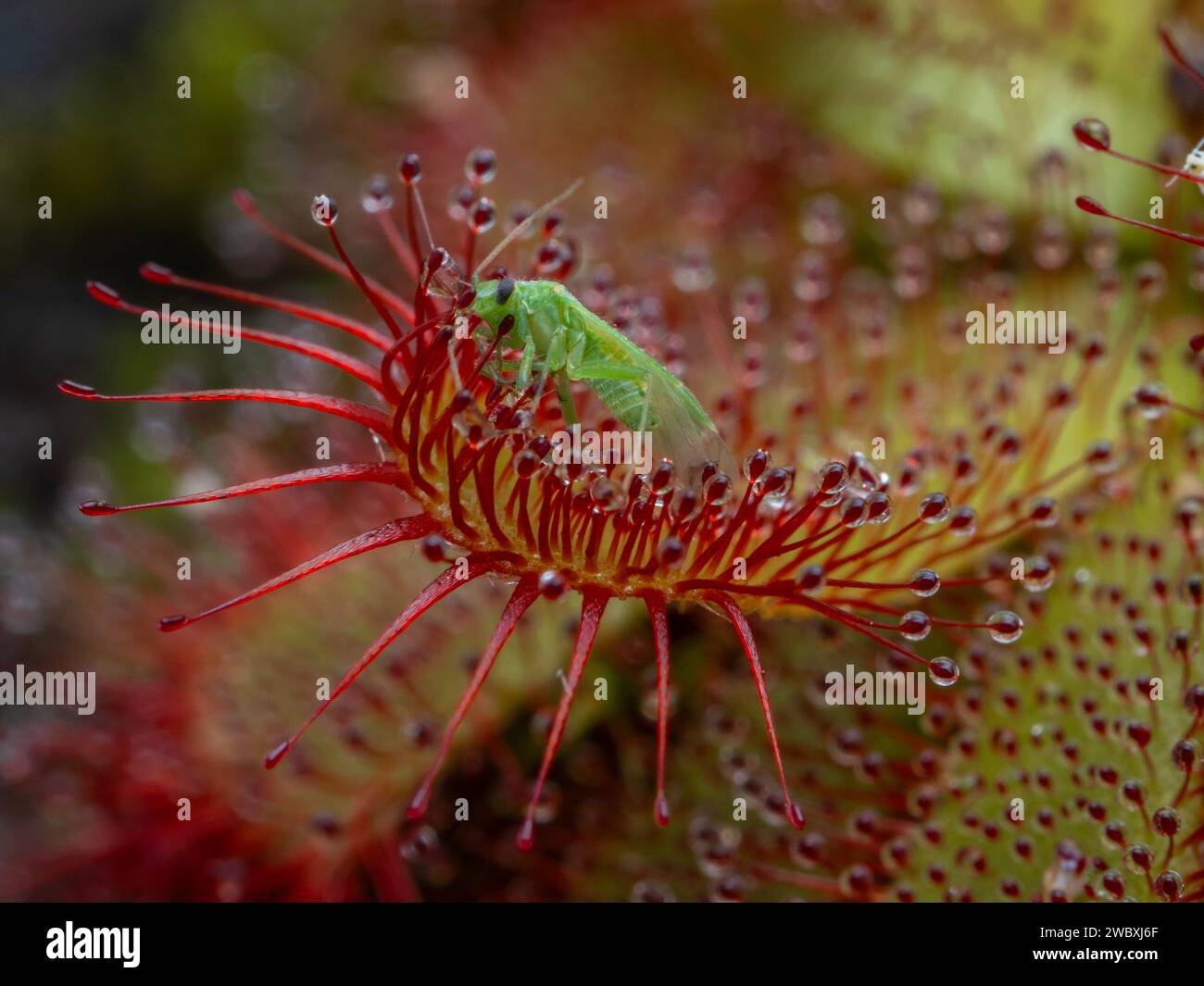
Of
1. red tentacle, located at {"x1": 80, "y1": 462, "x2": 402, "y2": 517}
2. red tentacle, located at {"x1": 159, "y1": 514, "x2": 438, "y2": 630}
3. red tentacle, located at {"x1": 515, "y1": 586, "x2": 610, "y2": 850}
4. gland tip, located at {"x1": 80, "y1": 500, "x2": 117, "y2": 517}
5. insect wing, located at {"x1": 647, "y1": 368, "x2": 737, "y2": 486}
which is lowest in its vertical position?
red tentacle, located at {"x1": 515, "y1": 586, "x2": 610, "y2": 850}

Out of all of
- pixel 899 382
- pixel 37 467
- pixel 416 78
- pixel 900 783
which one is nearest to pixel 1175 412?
pixel 899 382

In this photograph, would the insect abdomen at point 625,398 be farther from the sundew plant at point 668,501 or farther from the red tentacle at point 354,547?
the red tentacle at point 354,547

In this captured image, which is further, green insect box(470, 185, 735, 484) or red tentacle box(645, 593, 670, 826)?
green insect box(470, 185, 735, 484)

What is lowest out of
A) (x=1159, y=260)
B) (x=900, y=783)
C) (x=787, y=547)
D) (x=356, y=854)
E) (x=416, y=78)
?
(x=356, y=854)

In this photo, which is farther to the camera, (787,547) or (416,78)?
(416,78)

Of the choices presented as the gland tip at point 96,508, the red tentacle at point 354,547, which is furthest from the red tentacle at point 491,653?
the gland tip at point 96,508

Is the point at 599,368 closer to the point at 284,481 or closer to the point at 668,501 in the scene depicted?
the point at 668,501

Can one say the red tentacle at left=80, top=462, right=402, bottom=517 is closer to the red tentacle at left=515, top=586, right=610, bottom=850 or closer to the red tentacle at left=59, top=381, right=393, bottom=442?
the red tentacle at left=59, top=381, right=393, bottom=442

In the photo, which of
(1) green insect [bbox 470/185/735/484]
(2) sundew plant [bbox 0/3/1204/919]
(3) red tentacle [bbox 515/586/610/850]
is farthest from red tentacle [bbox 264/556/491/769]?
(1) green insect [bbox 470/185/735/484]
